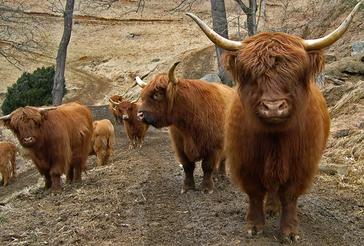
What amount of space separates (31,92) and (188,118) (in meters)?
19.0

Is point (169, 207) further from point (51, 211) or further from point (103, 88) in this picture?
point (103, 88)

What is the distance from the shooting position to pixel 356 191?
878 centimetres

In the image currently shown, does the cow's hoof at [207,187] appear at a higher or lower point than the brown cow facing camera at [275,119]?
lower

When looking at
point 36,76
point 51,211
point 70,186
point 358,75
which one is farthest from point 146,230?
point 36,76

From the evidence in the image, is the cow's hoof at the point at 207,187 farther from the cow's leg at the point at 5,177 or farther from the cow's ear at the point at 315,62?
the cow's leg at the point at 5,177

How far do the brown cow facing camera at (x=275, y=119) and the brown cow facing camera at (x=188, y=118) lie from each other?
260cm

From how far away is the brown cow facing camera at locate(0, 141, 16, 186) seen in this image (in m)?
17.4

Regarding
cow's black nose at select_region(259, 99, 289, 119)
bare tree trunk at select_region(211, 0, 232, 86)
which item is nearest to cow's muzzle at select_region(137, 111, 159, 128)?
cow's black nose at select_region(259, 99, 289, 119)

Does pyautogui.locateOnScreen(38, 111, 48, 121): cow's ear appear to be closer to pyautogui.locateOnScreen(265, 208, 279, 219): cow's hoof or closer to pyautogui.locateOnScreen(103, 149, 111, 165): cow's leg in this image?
pyautogui.locateOnScreen(103, 149, 111, 165): cow's leg

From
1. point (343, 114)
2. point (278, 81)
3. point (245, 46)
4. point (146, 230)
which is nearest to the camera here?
point (278, 81)

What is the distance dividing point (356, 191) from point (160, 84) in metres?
3.31

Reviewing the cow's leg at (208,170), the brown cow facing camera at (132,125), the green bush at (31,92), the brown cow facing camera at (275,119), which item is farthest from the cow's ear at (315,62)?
the green bush at (31,92)

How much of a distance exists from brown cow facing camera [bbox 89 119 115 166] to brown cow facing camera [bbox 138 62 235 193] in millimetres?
6987

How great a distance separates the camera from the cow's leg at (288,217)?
6176 mm
